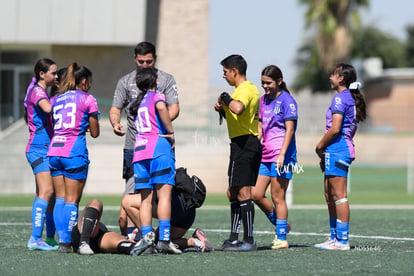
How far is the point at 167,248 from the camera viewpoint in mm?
8805

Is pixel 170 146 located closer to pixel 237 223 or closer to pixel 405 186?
pixel 237 223

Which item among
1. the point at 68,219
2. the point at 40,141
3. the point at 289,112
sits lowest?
the point at 68,219

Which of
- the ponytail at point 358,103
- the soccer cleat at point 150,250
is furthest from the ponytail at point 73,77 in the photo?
the ponytail at point 358,103

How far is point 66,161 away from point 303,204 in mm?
12258

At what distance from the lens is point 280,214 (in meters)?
9.82

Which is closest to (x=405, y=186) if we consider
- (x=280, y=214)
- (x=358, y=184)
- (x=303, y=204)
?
(x=358, y=184)

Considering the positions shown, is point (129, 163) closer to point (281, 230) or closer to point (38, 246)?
point (38, 246)

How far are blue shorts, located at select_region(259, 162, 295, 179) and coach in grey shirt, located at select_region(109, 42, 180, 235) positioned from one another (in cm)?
138

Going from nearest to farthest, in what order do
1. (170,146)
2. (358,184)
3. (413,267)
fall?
1. (413,267)
2. (170,146)
3. (358,184)

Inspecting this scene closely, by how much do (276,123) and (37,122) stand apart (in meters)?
2.73

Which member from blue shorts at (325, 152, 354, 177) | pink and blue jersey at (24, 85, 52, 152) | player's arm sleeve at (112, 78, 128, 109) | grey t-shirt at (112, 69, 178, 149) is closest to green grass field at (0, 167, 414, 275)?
blue shorts at (325, 152, 354, 177)

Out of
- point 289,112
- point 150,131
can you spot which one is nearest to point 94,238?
point 150,131

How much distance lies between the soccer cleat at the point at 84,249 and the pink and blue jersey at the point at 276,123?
7.70ft

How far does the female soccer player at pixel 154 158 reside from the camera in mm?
8758
